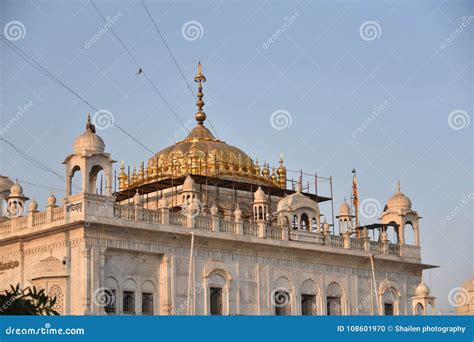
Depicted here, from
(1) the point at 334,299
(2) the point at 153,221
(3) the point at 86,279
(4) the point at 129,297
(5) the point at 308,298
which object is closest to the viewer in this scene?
(3) the point at 86,279

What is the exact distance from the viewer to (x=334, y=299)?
128ft

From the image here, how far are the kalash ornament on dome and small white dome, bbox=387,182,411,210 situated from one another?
4.80 m

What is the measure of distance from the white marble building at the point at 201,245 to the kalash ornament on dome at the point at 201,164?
5 cm

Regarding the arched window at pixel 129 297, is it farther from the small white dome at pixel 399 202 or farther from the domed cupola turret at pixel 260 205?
the small white dome at pixel 399 202

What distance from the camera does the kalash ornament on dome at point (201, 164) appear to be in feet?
137

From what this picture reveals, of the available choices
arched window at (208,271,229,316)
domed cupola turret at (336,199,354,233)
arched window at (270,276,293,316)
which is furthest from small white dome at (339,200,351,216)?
arched window at (208,271,229,316)

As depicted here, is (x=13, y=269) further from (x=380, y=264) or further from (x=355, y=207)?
(x=355, y=207)

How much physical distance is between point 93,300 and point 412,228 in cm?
1665

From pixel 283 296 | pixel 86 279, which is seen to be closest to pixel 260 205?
pixel 283 296

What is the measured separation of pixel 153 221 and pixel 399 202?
12783 mm

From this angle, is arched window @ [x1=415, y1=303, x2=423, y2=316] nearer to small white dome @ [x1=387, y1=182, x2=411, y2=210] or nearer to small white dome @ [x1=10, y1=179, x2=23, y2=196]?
small white dome @ [x1=387, y1=182, x2=411, y2=210]

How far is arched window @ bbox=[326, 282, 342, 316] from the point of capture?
38.9 metres

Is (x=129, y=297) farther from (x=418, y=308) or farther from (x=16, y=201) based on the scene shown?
(x=418, y=308)
